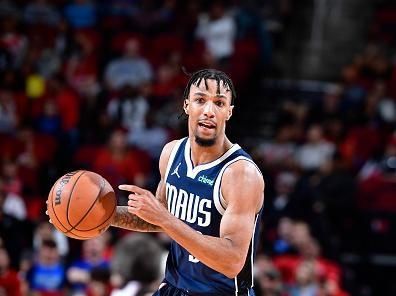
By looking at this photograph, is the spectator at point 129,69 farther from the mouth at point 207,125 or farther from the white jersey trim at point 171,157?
the mouth at point 207,125

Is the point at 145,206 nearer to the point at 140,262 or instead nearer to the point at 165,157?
the point at 165,157

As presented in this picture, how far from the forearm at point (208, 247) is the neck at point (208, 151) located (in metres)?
0.59

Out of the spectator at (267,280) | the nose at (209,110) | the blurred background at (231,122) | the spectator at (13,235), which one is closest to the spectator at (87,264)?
the blurred background at (231,122)

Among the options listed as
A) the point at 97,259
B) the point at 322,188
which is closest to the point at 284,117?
the point at 322,188

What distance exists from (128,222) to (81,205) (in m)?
0.42

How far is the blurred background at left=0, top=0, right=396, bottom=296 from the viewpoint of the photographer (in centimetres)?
959

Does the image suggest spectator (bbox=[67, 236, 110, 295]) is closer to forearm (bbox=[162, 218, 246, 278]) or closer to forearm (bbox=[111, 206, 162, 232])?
forearm (bbox=[111, 206, 162, 232])

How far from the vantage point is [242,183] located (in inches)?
187

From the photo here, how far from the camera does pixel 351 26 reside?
1548 cm

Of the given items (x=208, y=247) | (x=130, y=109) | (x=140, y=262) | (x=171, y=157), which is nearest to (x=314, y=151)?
(x=130, y=109)

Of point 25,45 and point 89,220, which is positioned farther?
point 25,45

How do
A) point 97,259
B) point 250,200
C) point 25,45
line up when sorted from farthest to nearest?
point 25,45 < point 97,259 < point 250,200

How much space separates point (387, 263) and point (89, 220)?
22.6 feet

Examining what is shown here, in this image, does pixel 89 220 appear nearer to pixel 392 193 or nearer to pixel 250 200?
pixel 250 200
